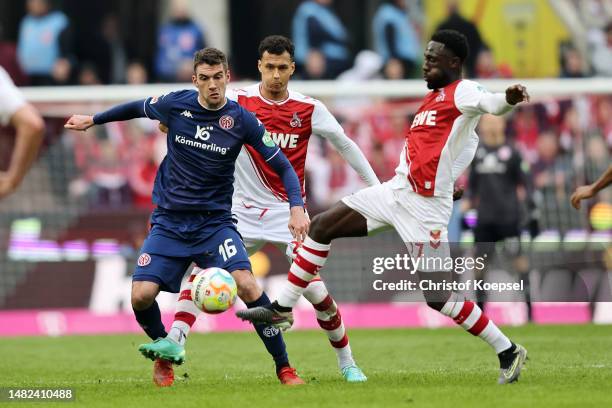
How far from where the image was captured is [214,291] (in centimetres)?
995

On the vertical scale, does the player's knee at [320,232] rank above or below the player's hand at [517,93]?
below

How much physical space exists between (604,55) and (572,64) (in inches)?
18.0

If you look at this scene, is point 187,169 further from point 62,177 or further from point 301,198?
point 62,177

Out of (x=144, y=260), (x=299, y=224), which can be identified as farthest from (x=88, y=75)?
(x=299, y=224)

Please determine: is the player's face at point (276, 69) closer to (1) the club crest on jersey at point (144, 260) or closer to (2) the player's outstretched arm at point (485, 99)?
(2) the player's outstretched arm at point (485, 99)

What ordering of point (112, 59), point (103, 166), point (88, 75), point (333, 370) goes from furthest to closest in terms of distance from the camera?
point (112, 59) → point (88, 75) → point (103, 166) → point (333, 370)

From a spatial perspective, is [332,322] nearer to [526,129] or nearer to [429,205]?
[429,205]

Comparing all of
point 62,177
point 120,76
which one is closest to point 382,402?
point 62,177

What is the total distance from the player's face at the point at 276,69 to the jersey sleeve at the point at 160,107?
881mm

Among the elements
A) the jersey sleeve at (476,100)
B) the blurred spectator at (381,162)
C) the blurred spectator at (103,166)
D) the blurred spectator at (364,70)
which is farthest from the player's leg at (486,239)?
the jersey sleeve at (476,100)

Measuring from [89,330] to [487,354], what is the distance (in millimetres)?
6176

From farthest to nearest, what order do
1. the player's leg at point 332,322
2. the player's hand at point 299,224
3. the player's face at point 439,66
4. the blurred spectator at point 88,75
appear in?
the blurred spectator at point 88,75, the player's leg at point 332,322, the player's face at point 439,66, the player's hand at point 299,224

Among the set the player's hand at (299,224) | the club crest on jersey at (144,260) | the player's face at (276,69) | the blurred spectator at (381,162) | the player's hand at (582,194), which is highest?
the player's face at (276,69)

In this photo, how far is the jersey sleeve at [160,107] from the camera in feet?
34.6
